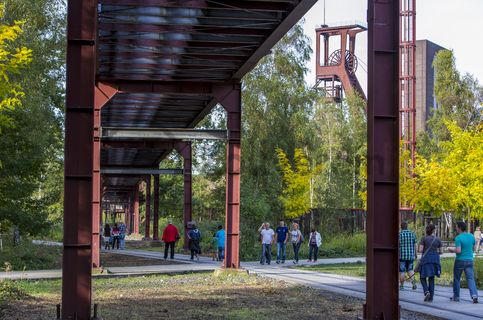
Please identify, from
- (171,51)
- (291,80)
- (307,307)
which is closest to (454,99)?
(291,80)

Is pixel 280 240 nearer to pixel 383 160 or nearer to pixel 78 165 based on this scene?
pixel 383 160

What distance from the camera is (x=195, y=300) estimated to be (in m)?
15.1

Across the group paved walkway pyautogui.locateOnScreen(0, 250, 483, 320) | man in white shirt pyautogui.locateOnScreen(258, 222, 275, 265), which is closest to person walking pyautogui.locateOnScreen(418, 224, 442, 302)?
paved walkway pyautogui.locateOnScreen(0, 250, 483, 320)

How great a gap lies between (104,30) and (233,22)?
3266 millimetres

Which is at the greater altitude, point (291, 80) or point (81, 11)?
point (291, 80)

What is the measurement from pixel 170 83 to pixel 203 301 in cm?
967

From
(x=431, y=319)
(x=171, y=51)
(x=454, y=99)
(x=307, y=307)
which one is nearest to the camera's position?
(x=431, y=319)

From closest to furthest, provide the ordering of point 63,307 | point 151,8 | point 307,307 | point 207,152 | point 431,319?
point 63,307 < point 431,319 < point 307,307 < point 151,8 < point 207,152

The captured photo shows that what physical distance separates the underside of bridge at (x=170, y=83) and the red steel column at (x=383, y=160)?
0.02 meters

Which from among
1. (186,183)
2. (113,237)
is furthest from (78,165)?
(113,237)

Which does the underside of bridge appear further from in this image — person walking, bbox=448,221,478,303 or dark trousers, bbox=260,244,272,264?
dark trousers, bbox=260,244,272,264

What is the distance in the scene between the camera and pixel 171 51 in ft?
66.7

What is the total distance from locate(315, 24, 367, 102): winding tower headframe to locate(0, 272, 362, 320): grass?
57744 millimetres

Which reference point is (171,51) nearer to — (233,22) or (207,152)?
(233,22)
